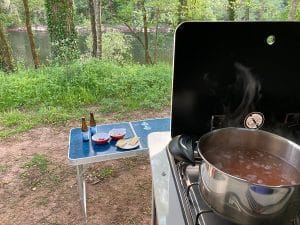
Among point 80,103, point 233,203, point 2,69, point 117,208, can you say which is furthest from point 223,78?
point 2,69

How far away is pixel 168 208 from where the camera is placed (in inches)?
41.6

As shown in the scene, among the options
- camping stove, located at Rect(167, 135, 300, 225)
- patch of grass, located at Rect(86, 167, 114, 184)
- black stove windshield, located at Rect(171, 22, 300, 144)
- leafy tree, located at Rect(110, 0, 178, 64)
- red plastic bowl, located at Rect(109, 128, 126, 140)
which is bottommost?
patch of grass, located at Rect(86, 167, 114, 184)

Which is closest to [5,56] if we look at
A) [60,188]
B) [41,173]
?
[41,173]

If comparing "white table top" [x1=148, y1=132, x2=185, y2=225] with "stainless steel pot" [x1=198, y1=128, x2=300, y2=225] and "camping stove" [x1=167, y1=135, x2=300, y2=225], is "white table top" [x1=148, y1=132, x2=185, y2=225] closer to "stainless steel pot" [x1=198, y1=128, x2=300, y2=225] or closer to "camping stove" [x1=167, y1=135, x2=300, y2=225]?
"camping stove" [x1=167, y1=135, x2=300, y2=225]

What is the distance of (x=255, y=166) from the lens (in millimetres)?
841

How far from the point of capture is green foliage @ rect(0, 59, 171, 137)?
4141 mm

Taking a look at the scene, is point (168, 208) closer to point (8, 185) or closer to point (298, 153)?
point (298, 153)

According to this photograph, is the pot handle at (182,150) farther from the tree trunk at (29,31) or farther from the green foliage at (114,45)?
the green foliage at (114,45)

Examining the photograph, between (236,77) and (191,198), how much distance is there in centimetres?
53

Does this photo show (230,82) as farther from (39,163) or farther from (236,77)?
(39,163)

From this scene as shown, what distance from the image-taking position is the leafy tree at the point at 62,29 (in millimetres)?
6262

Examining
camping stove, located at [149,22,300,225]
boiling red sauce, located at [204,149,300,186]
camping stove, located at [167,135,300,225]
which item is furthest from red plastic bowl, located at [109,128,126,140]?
boiling red sauce, located at [204,149,300,186]

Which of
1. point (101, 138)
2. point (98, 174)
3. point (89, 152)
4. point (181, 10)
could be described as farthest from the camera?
point (181, 10)

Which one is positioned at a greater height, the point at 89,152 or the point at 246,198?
the point at 246,198
